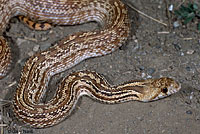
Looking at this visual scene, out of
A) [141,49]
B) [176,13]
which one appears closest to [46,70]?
[141,49]

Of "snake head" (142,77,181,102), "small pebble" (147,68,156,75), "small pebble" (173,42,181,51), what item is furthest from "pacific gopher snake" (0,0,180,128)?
"small pebble" (173,42,181,51)

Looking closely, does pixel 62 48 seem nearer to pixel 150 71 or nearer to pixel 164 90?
pixel 150 71

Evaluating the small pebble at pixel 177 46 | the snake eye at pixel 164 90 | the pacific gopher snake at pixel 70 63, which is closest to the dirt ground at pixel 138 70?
the small pebble at pixel 177 46

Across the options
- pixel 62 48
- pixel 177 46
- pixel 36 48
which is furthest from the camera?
pixel 36 48

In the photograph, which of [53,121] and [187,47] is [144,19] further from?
[53,121]

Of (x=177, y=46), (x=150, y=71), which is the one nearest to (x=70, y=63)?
(x=150, y=71)

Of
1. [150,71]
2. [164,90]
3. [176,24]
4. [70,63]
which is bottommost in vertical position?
[164,90]

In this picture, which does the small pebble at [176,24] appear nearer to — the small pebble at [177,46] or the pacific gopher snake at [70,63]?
the small pebble at [177,46]

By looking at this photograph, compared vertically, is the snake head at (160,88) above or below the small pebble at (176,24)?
below
